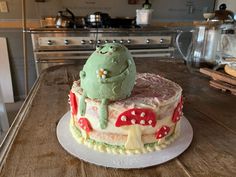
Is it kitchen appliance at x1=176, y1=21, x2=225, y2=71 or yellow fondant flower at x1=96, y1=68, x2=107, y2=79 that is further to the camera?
kitchen appliance at x1=176, y1=21, x2=225, y2=71

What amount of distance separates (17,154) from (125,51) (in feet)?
1.22

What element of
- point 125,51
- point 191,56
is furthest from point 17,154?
point 191,56

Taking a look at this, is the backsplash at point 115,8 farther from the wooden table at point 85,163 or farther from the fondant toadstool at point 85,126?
the fondant toadstool at point 85,126

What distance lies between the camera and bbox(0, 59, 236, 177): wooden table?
503 millimetres

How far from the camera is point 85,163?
1.74 ft

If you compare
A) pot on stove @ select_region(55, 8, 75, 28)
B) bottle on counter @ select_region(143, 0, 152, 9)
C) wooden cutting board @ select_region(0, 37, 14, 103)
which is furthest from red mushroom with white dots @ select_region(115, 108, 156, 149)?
wooden cutting board @ select_region(0, 37, 14, 103)

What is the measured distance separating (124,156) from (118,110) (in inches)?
4.5

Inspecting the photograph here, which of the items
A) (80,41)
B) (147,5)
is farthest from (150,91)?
(147,5)

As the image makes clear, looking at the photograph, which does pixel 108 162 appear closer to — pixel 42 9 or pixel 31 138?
pixel 31 138

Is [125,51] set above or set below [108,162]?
above

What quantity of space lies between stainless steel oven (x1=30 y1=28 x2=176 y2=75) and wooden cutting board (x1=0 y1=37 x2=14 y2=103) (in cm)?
52

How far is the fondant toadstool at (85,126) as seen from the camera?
0.60 meters

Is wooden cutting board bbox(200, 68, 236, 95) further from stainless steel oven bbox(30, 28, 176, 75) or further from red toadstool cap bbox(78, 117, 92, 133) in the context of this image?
stainless steel oven bbox(30, 28, 176, 75)

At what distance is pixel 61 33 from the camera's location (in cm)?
215
